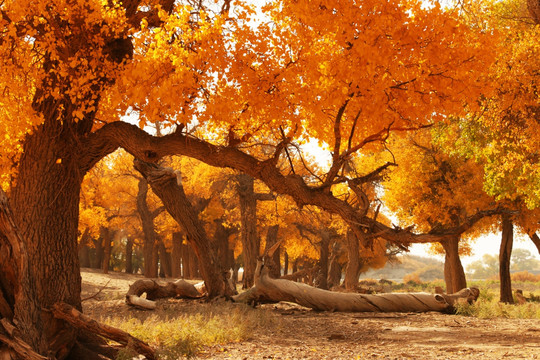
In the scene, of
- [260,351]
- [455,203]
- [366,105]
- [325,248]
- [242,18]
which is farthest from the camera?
[325,248]

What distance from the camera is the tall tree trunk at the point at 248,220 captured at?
876 inches

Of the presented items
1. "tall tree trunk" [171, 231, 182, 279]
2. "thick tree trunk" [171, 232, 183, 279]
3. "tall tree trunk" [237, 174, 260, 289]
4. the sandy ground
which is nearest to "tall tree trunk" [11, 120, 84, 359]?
the sandy ground

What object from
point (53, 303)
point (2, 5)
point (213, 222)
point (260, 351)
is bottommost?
point (260, 351)

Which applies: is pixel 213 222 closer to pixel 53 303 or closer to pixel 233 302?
pixel 233 302

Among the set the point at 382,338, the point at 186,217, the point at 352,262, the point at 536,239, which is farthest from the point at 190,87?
the point at 536,239

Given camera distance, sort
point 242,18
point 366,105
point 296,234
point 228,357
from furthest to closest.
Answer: point 296,234, point 242,18, point 366,105, point 228,357

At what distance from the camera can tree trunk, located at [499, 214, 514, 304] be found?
20.7 m

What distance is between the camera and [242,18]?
9.06 m

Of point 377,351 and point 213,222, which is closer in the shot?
point 377,351

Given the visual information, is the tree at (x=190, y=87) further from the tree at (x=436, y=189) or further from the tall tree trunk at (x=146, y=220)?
the tall tree trunk at (x=146, y=220)

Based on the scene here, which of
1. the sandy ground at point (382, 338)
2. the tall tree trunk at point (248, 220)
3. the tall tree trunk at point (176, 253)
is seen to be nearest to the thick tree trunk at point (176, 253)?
the tall tree trunk at point (176, 253)

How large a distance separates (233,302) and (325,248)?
1580 centimetres

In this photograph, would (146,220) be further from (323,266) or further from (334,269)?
(334,269)

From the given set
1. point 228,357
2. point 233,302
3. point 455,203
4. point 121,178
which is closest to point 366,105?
point 228,357
